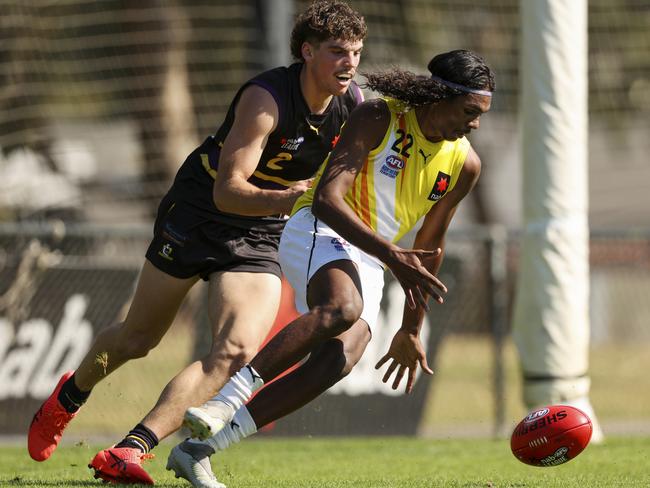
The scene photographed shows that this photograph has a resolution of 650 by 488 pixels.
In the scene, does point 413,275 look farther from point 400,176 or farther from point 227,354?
point 227,354

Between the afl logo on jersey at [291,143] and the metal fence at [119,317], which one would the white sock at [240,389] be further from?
the metal fence at [119,317]

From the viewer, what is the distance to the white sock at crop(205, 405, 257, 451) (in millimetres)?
4961

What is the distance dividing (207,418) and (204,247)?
5.11ft

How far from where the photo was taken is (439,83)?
18.1 ft

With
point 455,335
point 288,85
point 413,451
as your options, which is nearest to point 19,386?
point 413,451

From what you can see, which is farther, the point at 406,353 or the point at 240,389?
the point at 406,353

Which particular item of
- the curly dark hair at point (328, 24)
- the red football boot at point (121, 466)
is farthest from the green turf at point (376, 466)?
the curly dark hair at point (328, 24)

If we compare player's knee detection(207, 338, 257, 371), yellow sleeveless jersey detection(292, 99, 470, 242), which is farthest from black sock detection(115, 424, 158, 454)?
yellow sleeveless jersey detection(292, 99, 470, 242)

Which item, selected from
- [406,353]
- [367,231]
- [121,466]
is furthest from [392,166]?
[121,466]

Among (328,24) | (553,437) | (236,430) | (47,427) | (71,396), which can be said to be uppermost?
(328,24)

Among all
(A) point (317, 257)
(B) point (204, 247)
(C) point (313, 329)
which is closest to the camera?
(C) point (313, 329)

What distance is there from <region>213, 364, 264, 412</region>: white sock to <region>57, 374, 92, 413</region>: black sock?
182 cm

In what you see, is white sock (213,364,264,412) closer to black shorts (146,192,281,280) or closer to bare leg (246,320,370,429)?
bare leg (246,320,370,429)

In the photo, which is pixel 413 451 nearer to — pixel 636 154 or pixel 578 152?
pixel 578 152
